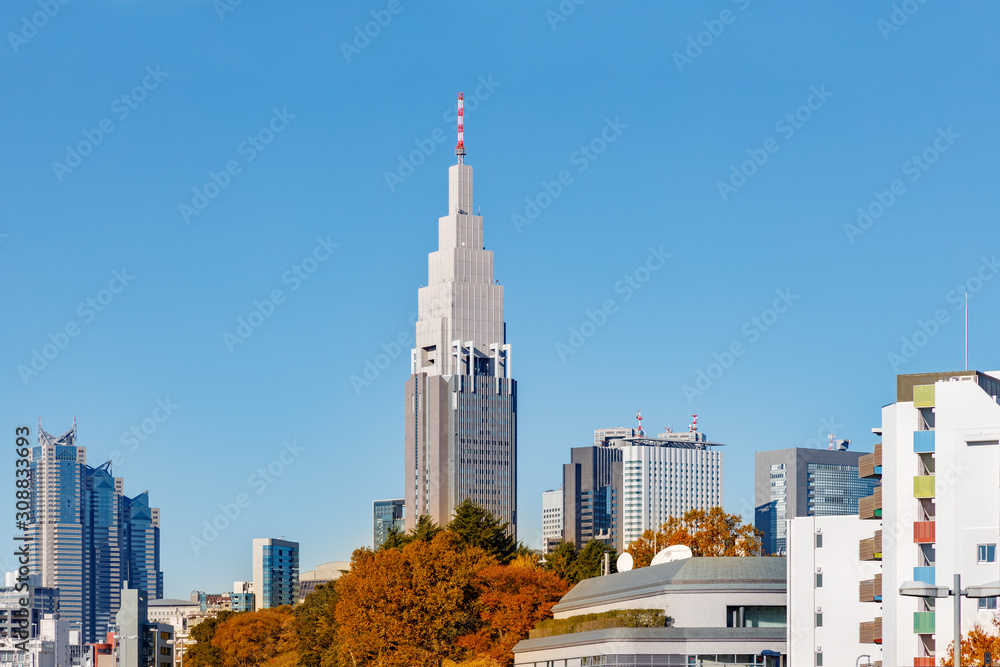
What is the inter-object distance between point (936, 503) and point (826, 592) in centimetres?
1629

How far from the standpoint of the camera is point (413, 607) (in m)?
111

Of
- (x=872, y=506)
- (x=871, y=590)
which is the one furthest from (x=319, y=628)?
(x=872, y=506)

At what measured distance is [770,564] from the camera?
307 feet

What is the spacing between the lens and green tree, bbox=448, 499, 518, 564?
144125 millimetres

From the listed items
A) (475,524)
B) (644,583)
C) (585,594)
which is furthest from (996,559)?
(475,524)

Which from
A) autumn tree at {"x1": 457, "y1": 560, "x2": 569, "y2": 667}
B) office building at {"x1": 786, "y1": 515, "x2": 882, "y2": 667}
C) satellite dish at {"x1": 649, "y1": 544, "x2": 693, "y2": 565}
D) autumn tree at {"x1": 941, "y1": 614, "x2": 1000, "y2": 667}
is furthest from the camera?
autumn tree at {"x1": 457, "y1": 560, "x2": 569, "y2": 667}

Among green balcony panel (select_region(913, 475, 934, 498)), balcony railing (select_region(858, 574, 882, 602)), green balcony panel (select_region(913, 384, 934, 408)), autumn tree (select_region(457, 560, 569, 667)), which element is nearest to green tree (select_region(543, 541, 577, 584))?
autumn tree (select_region(457, 560, 569, 667))

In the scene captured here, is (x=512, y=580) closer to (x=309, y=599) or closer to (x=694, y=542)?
(x=694, y=542)

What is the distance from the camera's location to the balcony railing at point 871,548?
8375 centimetres

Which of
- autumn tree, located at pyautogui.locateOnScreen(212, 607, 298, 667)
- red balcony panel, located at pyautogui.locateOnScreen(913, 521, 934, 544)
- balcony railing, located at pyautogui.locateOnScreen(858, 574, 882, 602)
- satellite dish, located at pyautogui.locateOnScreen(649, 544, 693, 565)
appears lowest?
autumn tree, located at pyautogui.locateOnScreen(212, 607, 298, 667)

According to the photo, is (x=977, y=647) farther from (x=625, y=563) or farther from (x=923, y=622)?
(x=625, y=563)

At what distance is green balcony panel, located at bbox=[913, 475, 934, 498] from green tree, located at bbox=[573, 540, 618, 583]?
57.3 m

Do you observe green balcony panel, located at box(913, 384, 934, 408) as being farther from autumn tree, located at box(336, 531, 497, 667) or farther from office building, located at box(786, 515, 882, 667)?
autumn tree, located at box(336, 531, 497, 667)

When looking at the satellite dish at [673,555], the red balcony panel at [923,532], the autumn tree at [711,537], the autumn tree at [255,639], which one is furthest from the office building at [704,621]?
the autumn tree at [255,639]
